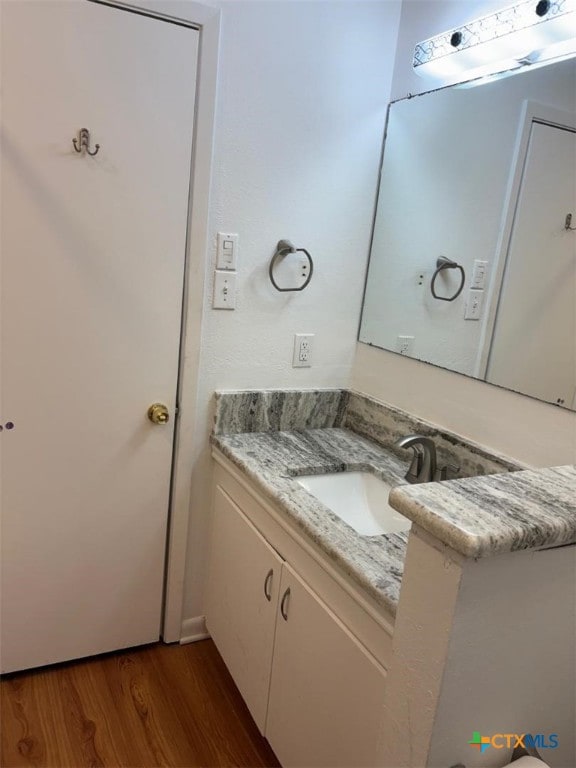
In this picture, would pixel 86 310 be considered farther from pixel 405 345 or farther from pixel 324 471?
pixel 405 345

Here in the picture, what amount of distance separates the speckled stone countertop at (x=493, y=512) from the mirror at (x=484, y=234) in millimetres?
509

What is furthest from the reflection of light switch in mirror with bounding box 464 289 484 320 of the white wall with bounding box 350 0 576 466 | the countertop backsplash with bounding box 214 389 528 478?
the countertop backsplash with bounding box 214 389 528 478

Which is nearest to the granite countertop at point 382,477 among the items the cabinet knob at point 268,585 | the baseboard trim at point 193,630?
the cabinet knob at point 268,585

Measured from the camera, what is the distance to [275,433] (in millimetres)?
1962

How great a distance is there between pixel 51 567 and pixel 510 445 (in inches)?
55.8

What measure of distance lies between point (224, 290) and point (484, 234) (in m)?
0.78

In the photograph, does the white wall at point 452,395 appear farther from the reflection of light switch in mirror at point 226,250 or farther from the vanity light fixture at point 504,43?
the reflection of light switch in mirror at point 226,250

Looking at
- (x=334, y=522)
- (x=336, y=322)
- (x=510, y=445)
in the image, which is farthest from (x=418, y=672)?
(x=336, y=322)

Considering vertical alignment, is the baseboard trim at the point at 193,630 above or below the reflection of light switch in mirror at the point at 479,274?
below

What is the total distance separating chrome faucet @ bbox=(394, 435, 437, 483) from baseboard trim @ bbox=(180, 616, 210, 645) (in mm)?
983

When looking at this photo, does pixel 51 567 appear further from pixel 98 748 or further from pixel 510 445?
pixel 510 445

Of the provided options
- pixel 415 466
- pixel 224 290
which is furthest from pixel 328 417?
pixel 224 290

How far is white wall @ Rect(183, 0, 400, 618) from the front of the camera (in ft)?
5.57

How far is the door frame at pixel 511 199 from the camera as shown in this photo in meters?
1.39
